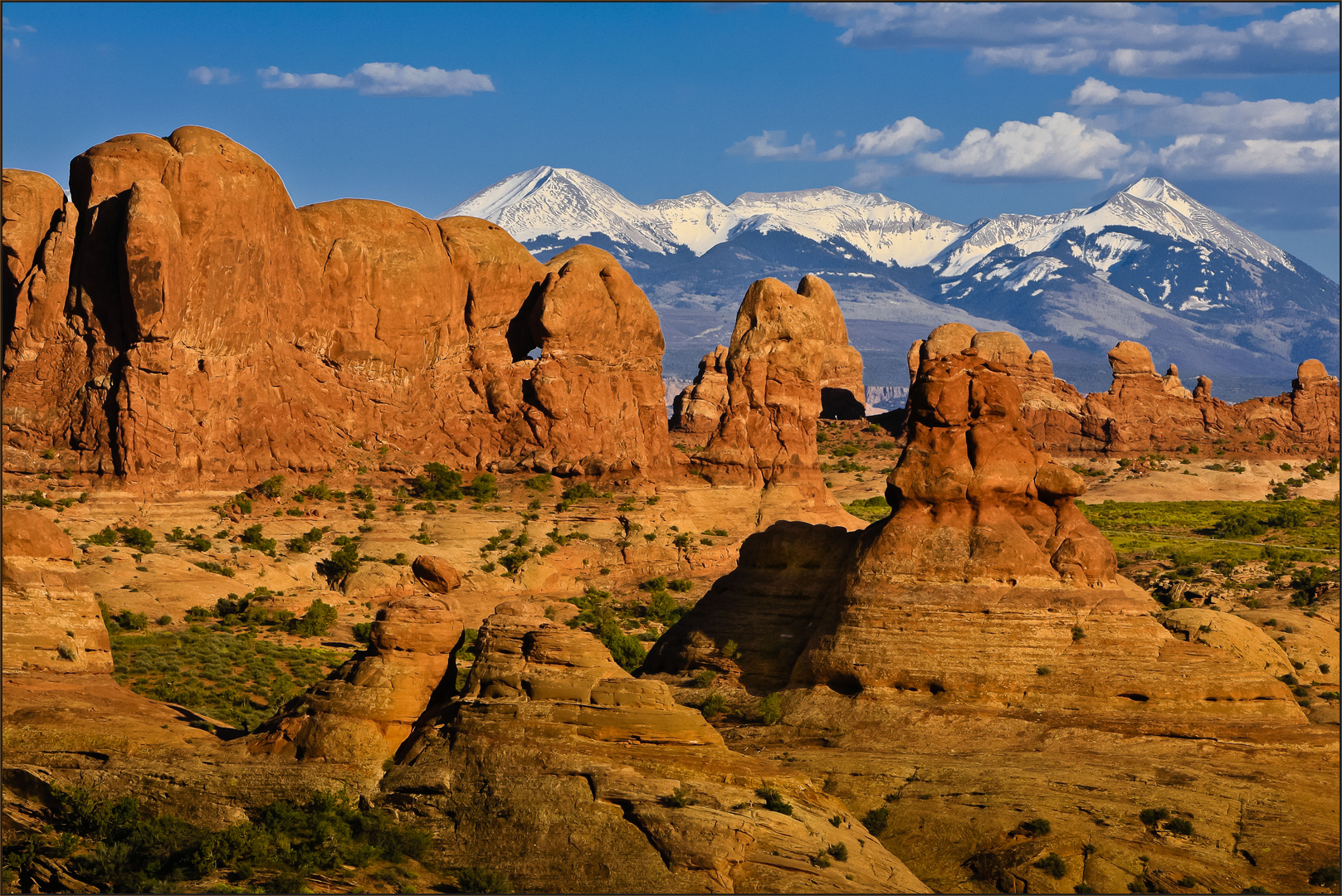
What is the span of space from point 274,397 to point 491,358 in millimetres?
15626

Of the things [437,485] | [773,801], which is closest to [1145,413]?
[437,485]

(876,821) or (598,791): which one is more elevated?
(598,791)

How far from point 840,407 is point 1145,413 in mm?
32667

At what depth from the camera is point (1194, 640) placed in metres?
48.3

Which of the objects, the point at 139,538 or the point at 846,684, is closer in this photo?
the point at 846,684

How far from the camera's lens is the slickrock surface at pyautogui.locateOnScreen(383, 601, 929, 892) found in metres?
33.7

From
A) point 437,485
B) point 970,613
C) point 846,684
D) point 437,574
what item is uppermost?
point 437,485

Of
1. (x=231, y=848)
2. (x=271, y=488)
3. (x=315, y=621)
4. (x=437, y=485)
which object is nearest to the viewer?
(x=231, y=848)

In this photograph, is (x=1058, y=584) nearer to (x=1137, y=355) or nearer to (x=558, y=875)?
(x=558, y=875)

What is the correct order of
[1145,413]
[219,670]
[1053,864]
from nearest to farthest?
1. [1053,864]
2. [219,670]
3. [1145,413]

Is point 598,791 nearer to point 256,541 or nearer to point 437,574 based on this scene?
point 437,574

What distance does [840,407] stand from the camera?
177 m

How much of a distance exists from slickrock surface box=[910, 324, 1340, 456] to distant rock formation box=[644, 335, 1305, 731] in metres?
107

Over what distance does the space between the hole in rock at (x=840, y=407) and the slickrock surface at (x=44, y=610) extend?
132105 millimetres
